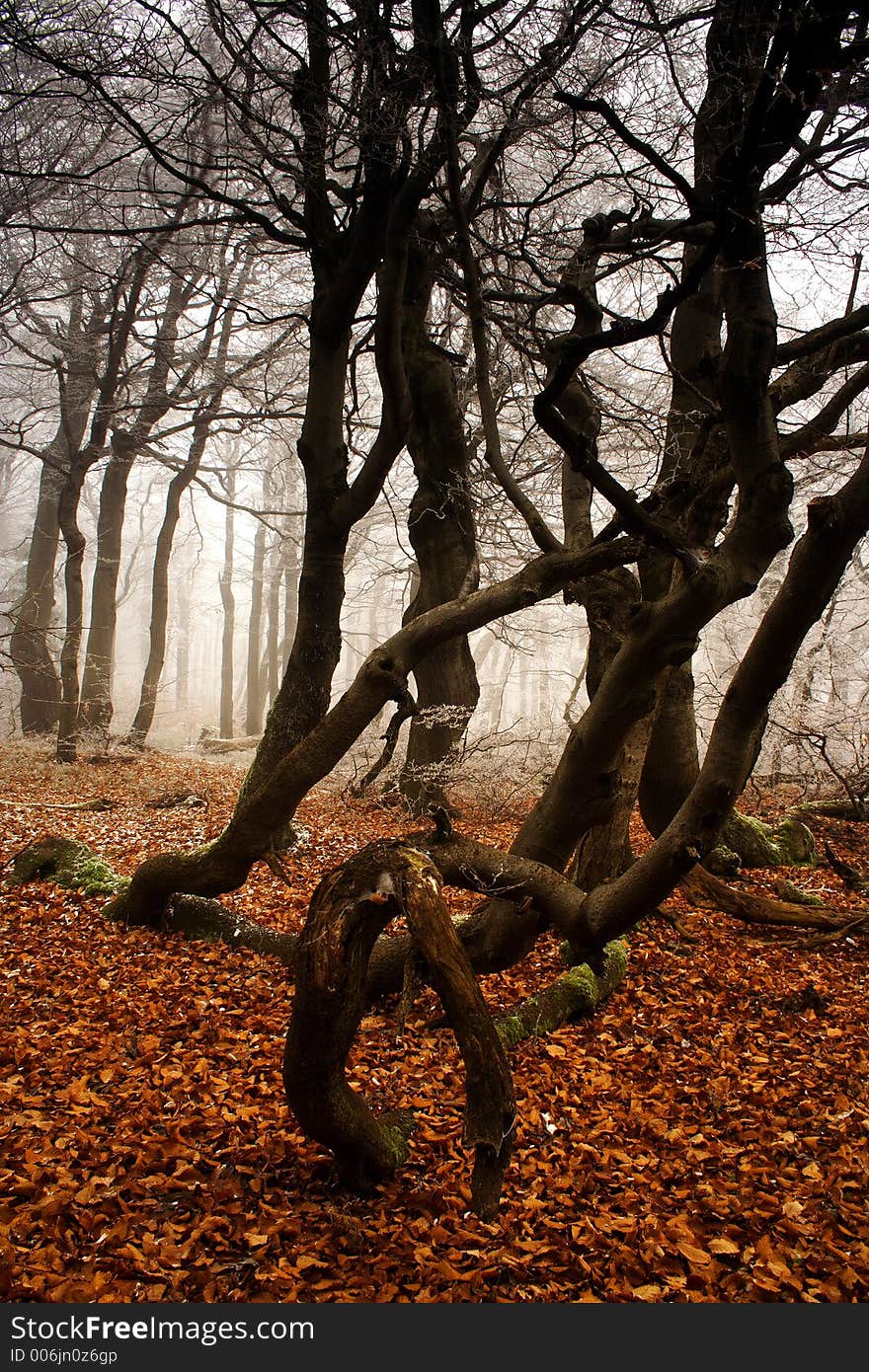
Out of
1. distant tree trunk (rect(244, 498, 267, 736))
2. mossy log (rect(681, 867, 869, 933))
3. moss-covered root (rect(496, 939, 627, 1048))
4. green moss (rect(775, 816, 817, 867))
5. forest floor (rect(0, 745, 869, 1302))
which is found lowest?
forest floor (rect(0, 745, 869, 1302))

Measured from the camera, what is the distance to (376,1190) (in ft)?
9.66

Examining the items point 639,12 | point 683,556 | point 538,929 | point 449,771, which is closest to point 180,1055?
point 538,929

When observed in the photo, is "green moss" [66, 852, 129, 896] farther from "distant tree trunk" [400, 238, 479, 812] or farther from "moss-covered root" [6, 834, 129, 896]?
"distant tree trunk" [400, 238, 479, 812]

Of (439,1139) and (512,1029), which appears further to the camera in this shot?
(512,1029)

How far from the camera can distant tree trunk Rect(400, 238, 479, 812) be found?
8.40 meters

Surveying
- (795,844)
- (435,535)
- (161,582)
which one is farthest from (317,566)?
(161,582)

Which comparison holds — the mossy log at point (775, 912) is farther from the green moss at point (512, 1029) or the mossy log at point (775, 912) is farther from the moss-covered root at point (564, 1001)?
the green moss at point (512, 1029)

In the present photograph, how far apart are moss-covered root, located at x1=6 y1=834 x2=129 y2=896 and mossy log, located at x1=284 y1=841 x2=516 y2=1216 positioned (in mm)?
4306

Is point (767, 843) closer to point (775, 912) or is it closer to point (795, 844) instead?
point (795, 844)

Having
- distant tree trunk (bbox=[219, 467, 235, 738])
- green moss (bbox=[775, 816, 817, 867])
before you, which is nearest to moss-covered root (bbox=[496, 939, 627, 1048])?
green moss (bbox=[775, 816, 817, 867])

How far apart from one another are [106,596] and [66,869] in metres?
9.16

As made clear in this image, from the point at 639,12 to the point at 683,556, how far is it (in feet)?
11.9

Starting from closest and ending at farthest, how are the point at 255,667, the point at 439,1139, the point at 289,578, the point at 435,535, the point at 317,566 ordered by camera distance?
the point at 439,1139, the point at 317,566, the point at 435,535, the point at 289,578, the point at 255,667

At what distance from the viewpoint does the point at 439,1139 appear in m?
3.28
